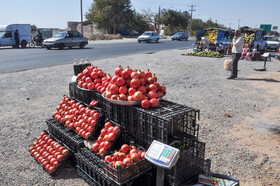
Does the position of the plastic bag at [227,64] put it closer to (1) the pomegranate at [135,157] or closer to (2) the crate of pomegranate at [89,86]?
(2) the crate of pomegranate at [89,86]

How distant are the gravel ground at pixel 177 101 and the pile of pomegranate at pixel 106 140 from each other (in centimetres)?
62

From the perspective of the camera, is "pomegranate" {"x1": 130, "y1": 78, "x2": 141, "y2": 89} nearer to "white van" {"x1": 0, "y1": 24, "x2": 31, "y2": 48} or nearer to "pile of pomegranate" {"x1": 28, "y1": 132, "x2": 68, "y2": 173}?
"pile of pomegranate" {"x1": 28, "y1": 132, "x2": 68, "y2": 173}

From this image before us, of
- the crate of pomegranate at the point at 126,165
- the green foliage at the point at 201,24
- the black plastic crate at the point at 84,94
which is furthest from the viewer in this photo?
the green foliage at the point at 201,24

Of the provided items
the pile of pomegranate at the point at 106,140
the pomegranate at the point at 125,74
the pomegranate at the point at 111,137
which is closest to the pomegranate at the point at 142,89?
the pomegranate at the point at 125,74

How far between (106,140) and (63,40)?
838 inches

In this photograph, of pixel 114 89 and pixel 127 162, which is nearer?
pixel 127 162

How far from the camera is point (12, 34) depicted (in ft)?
80.1

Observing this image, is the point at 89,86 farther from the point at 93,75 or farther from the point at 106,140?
the point at 106,140

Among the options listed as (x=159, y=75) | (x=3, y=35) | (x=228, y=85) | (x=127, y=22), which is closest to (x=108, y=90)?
(x=228, y=85)

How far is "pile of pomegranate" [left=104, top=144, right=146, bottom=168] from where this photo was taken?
9.94ft

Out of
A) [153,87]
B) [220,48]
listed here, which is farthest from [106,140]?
[220,48]

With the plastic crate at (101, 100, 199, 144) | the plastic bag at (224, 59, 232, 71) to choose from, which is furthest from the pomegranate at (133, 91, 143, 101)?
the plastic bag at (224, 59, 232, 71)

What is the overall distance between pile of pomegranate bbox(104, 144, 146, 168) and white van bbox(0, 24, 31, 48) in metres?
25.6

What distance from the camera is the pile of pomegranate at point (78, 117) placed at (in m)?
3.89
